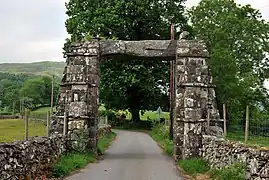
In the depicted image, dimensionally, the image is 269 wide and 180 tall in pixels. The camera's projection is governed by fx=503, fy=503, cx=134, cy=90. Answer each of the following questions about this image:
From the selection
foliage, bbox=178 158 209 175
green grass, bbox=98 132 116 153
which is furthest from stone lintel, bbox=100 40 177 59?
green grass, bbox=98 132 116 153

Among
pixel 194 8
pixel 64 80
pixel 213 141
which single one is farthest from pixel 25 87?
pixel 213 141

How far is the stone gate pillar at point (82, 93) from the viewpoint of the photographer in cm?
2097

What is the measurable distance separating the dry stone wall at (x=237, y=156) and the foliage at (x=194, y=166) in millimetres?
232

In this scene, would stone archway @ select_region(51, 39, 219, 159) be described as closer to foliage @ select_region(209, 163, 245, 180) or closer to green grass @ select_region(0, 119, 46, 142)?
green grass @ select_region(0, 119, 46, 142)

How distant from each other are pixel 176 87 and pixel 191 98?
115cm

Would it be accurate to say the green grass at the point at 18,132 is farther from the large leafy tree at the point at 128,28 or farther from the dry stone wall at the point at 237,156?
the large leafy tree at the point at 128,28

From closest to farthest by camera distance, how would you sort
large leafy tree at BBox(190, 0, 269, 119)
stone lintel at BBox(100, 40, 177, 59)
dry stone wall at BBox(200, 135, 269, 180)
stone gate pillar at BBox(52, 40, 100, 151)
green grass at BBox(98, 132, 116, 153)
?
dry stone wall at BBox(200, 135, 269, 180), stone gate pillar at BBox(52, 40, 100, 151), stone lintel at BBox(100, 40, 177, 59), green grass at BBox(98, 132, 116, 153), large leafy tree at BBox(190, 0, 269, 119)

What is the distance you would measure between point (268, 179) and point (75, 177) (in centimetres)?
645

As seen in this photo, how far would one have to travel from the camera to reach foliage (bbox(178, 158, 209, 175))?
16513mm

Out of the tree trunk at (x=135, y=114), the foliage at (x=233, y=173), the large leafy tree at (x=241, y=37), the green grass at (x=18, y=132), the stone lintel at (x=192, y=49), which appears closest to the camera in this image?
the foliage at (x=233, y=173)

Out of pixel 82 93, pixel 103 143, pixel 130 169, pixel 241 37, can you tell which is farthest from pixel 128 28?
pixel 130 169

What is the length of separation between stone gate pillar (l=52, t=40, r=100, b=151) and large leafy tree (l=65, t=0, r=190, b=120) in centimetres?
2039

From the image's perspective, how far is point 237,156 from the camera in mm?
12617

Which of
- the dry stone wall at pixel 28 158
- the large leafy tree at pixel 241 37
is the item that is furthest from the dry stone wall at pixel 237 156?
the large leafy tree at pixel 241 37
